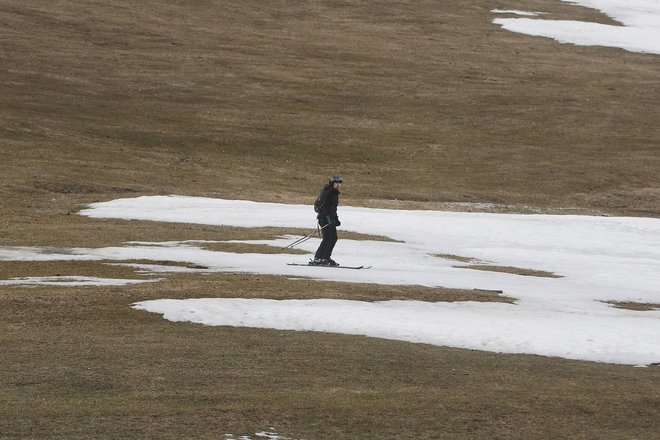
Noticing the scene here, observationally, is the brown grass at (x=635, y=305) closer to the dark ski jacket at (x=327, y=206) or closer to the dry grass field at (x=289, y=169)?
the dry grass field at (x=289, y=169)

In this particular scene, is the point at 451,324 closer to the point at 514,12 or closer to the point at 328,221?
the point at 328,221

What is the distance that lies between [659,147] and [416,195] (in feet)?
78.2

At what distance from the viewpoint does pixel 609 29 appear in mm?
112250

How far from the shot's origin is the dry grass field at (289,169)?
18641mm

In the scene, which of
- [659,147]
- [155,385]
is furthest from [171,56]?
[155,385]

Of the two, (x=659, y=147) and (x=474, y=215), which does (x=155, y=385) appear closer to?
(x=474, y=215)

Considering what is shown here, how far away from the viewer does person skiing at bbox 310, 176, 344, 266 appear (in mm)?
36000

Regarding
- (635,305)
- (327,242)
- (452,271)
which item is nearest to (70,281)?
(327,242)

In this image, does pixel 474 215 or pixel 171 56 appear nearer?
pixel 474 215

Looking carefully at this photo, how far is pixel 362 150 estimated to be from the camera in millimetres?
73688

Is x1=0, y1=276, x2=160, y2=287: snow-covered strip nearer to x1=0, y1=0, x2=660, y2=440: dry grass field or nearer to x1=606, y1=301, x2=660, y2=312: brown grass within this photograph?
x1=0, y1=0, x2=660, y2=440: dry grass field

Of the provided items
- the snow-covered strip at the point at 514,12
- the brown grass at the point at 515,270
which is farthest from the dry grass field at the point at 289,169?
the brown grass at the point at 515,270

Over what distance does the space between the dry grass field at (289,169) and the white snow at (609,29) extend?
3137 mm

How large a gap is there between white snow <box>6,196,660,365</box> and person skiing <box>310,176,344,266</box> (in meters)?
1.08
